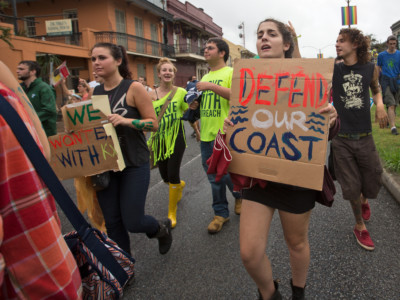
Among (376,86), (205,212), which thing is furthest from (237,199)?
(376,86)

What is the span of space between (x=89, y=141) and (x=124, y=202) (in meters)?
0.54

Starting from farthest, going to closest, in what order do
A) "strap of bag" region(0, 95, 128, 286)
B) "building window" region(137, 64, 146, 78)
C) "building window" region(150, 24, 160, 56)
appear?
1. "building window" region(150, 24, 160, 56)
2. "building window" region(137, 64, 146, 78)
3. "strap of bag" region(0, 95, 128, 286)

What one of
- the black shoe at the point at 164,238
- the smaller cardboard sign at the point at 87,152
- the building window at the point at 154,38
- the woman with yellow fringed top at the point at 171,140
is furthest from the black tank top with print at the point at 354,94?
the building window at the point at 154,38

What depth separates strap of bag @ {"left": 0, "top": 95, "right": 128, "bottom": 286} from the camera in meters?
0.93

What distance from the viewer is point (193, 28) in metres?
32.9

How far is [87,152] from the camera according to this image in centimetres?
225

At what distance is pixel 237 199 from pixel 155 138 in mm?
1236

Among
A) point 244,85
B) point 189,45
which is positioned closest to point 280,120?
point 244,85

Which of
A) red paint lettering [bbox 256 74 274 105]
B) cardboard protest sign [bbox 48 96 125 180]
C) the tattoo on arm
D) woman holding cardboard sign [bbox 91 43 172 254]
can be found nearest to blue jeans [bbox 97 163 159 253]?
woman holding cardboard sign [bbox 91 43 172 254]

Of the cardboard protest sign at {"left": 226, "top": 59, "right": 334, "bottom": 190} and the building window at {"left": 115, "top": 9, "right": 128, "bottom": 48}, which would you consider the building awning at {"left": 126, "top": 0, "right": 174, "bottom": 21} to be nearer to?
the building window at {"left": 115, "top": 9, "right": 128, "bottom": 48}

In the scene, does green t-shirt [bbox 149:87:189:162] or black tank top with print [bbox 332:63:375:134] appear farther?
green t-shirt [bbox 149:87:189:162]

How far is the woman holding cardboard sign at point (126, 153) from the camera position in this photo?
7.72 feet

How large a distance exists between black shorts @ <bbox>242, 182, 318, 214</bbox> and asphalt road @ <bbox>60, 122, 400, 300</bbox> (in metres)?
0.81

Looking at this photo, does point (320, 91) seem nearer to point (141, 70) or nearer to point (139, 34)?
point (141, 70)
